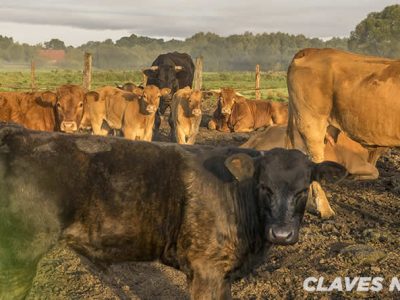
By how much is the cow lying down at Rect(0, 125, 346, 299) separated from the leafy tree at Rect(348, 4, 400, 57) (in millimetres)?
85222

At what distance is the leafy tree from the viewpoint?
8519 centimetres

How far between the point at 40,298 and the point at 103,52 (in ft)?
395

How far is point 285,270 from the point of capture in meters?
5.50

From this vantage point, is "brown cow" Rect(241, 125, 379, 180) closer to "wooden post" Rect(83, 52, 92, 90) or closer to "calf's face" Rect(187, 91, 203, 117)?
"calf's face" Rect(187, 91, 203, 117)

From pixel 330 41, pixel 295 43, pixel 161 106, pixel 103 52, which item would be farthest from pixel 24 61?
Answer: pixel 161 106

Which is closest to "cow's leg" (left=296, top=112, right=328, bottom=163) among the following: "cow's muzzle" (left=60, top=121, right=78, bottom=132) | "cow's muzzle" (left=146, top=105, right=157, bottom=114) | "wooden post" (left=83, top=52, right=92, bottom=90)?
"cow's muzzle" (left=60, top=121, right=78, bottom=132)

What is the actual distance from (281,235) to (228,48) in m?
136

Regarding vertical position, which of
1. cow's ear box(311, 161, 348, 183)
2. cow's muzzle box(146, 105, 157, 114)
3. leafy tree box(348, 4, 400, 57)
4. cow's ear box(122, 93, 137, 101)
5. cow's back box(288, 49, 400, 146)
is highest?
leafy tree box(348, 4, 400, 57)

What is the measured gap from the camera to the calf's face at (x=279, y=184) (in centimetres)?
383

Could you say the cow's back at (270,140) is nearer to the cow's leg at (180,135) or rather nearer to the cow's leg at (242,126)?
the cow's leg at (180,135)

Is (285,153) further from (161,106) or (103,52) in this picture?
(103,52)

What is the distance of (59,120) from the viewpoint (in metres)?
10.2

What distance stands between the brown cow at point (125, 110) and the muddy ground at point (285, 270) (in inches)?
221

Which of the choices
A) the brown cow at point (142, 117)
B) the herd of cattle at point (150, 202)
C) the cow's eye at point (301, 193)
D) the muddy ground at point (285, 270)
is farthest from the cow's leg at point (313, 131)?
the brown cow at point (142, 117)
